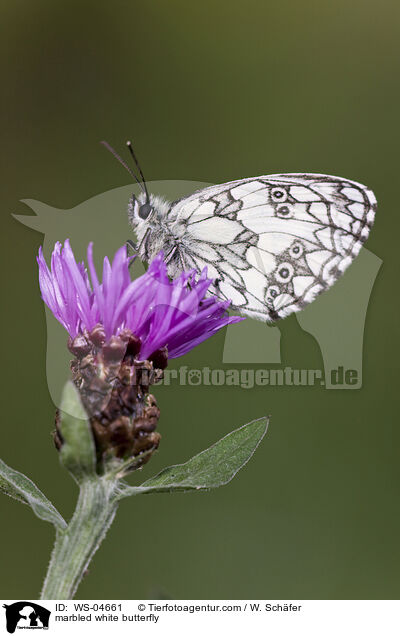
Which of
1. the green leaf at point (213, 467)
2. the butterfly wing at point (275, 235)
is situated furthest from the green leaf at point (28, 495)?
the butterfly wing at point (275, 235)

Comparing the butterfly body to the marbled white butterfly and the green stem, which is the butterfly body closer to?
the marbled white butterfly

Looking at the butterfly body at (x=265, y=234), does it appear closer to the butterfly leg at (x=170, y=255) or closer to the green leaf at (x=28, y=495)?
the butterfly leg at (x=170, y=255)

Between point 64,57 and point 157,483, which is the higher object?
point 64,57

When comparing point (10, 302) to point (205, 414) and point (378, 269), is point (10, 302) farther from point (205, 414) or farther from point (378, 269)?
point (378, 269)

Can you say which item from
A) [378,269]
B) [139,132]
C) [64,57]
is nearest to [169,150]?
[139,132]

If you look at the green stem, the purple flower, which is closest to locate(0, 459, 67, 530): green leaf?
the green stem
